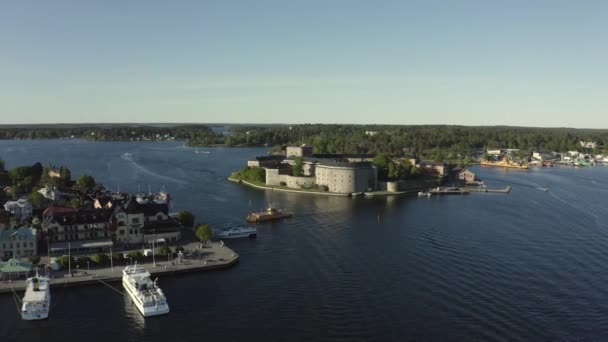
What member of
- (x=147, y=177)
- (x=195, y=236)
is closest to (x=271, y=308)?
(x=195, y=236)

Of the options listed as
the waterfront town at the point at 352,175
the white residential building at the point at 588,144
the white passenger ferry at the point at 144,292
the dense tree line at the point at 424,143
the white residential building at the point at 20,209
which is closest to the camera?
the white passenger ferry at the point at 144,292

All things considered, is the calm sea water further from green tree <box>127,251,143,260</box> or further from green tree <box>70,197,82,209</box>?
green tree <box>70,197,82,209</box>

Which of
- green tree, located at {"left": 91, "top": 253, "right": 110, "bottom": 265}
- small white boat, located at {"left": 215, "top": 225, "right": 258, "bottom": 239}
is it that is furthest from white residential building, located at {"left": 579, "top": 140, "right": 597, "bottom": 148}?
green tree, located at {"left": 91, "top": 253, "right": 110, "bottom": 265}

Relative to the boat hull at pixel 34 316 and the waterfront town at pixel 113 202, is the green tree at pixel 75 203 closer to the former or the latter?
the waterfront town at pixel 113 202

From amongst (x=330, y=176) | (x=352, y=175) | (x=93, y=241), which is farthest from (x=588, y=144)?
(x=93, y=241)

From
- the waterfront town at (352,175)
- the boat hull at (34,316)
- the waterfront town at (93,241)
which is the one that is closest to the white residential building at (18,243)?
the waterfront town at (93,241)

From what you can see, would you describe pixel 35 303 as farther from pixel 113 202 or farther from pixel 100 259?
pixel 113 202

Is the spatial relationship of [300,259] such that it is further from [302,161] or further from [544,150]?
[544,150]

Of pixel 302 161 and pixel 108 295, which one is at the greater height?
pixel 302 161
